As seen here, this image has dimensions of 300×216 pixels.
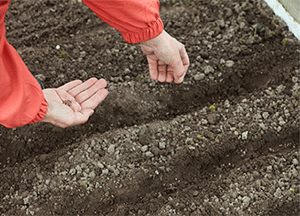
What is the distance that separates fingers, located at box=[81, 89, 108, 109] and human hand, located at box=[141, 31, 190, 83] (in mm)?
406

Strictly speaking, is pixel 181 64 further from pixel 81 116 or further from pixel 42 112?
pixel 42 112

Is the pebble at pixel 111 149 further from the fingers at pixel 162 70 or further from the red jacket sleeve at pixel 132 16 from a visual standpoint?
the red jacket sleeve at pixel 132 16

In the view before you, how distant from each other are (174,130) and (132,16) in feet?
3.08

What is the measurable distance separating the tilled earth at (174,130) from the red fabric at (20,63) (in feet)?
1.95

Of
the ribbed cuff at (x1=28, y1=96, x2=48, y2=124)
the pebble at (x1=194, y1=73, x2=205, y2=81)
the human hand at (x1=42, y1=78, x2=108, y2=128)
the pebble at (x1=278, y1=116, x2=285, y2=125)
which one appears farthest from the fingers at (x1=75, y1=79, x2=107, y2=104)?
the pebble at (x1=278, y1=116, x2=285, y2=125)

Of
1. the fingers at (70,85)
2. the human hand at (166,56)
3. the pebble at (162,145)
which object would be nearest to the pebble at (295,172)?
the pebble at (162,145)

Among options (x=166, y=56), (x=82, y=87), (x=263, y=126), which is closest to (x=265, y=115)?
(x=263, y=126)

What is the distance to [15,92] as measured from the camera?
63.5 inches

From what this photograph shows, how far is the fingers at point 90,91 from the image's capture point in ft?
7.00

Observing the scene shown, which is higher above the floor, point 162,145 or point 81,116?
point 81,116

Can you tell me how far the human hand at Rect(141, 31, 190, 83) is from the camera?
5.86ft

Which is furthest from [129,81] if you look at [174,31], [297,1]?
[297,1]

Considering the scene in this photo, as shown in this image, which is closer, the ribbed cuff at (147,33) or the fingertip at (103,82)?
the ribbed cuff at (147,33)

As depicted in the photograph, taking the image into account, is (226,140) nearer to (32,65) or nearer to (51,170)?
(51,170)
